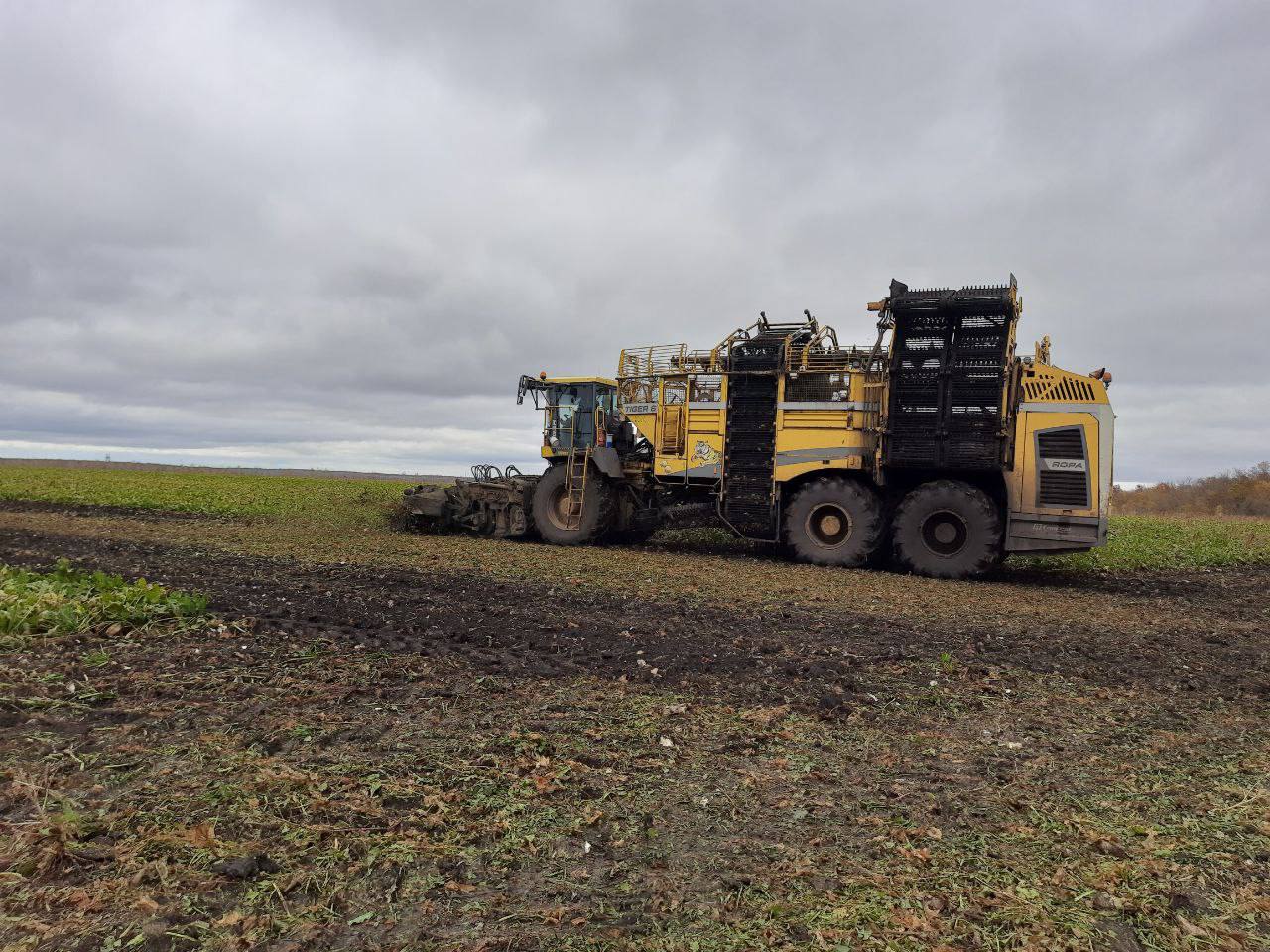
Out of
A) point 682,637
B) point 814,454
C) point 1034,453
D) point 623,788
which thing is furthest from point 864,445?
point 623,788

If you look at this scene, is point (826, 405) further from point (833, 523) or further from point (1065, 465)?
point (1065, 465)

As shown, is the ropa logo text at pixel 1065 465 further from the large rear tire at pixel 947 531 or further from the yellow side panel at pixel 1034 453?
the large rear tire at pixel 947 531

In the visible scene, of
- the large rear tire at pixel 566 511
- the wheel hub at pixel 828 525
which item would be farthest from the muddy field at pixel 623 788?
the large rear tire at pixel 566 511

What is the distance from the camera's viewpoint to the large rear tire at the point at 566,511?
15336mm

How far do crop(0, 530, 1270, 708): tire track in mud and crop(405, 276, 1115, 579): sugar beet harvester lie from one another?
2.80 m

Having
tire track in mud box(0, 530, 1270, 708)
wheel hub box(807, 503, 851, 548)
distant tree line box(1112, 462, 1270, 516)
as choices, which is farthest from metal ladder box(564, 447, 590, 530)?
distant tree line box(1112, 462, 1270, 516)

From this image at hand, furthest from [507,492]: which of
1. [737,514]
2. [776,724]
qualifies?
[776,724]

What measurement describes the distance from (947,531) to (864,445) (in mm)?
1888

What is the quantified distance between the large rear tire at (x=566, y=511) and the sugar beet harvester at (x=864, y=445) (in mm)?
30

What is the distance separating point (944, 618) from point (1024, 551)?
4.58 meters

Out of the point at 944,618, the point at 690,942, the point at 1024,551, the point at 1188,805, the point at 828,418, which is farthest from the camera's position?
the point at 828,418

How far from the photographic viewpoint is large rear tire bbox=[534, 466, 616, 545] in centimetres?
1534

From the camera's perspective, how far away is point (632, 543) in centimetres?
A: 1638

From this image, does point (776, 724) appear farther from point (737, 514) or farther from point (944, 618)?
point (737, 514)
